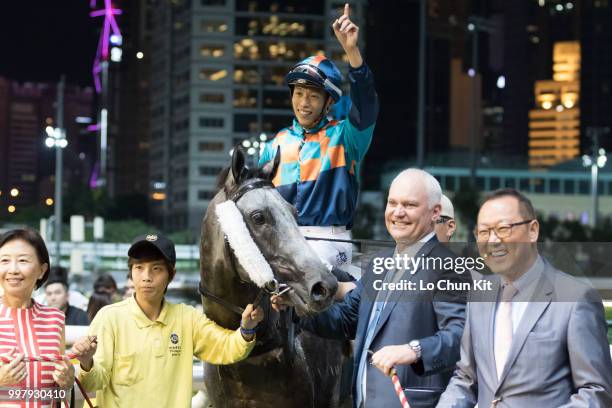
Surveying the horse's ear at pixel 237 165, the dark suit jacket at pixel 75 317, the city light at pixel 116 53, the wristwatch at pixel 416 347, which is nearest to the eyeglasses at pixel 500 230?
the wristwatch at pixel 416 347

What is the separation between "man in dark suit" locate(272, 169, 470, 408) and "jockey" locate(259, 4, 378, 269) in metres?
0.70

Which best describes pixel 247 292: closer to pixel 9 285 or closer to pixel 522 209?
pixel 9 285

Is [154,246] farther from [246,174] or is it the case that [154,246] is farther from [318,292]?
[318,292]

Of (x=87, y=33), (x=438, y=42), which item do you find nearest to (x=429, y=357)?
(x=87, y=33)

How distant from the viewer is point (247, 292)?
3602mm

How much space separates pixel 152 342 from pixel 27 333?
43 cm

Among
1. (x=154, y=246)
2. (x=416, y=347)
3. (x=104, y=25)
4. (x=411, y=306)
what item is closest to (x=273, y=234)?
(x=154, y=246)

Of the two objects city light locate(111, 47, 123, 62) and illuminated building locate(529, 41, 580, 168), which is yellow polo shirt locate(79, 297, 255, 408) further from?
city light locate(111, 47, 123, 62)

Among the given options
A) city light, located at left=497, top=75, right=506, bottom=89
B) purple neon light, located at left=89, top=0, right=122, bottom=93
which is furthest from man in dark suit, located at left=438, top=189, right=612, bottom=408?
purple neon light, located at left=89, top=0, right=122, bottom=93

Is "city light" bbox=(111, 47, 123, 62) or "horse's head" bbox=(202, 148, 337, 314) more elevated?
"city light" bbox=(111, 47, 123, 62)

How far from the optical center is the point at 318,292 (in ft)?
10.8

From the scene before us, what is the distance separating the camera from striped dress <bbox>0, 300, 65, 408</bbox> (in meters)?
3.21

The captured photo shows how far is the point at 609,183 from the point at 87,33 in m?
39.6

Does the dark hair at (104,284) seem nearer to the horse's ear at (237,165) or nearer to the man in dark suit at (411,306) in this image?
the horse's ear at (237,165)
